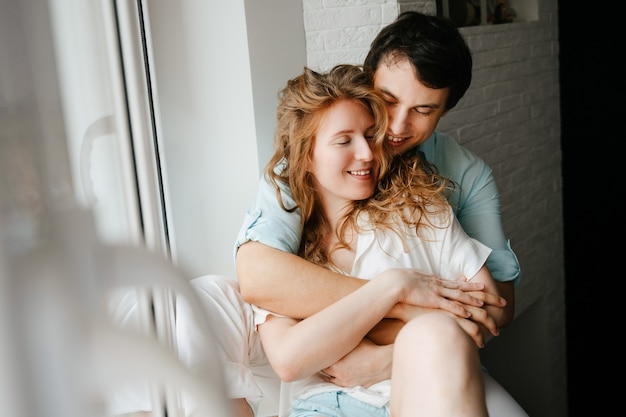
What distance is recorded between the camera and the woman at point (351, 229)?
1630mm

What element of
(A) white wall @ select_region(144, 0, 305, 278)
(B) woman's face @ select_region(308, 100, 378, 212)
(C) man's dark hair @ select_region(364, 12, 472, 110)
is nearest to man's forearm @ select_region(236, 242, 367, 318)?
(B) woman's face @ select_region(308, 100, 378, 212)

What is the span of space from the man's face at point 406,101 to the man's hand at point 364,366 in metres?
0.54

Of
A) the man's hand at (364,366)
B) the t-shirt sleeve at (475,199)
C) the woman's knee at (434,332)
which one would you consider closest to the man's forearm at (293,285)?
the man's hand at (364,366)

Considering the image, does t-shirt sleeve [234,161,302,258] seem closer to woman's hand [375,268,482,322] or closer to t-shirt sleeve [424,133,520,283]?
woman's hand [375,268,482,322]

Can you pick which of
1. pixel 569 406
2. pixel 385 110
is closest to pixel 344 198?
pixel 385 110

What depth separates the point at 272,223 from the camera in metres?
1.84

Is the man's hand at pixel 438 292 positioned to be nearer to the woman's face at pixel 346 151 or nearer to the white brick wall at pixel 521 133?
A: the woman's face at pixel 346 151

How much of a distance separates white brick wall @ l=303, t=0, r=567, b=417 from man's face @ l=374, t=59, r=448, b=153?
688mm

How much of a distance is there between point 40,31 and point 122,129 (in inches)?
14.4

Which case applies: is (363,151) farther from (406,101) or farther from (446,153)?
(446,153)

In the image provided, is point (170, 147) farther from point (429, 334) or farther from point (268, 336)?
point (429, 334)

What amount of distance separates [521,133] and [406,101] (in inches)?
78.4

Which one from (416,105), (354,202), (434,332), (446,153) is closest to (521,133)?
(446,153)

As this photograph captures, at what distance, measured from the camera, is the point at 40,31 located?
0.48 meters
